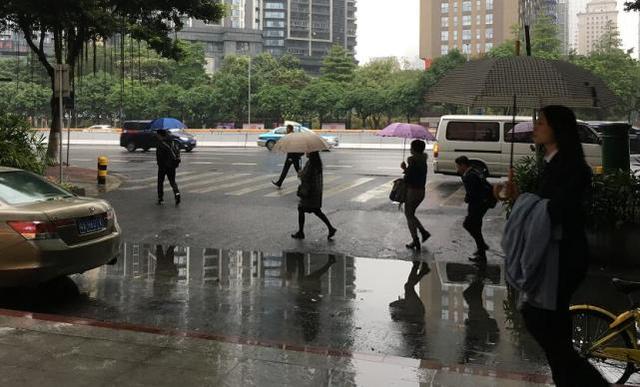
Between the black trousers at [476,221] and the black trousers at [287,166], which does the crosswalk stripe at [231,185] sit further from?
the black trousers at [476,221]

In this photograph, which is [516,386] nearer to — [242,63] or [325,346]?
[325,346]

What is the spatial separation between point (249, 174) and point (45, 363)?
661 inches

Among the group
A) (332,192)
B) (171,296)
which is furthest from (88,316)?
(332,192)

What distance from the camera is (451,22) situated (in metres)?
154

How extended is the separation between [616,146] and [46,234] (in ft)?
28.2

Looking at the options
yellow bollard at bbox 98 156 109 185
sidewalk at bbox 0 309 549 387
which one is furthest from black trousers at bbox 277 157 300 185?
sidewalk at bbox 0 309 549 387

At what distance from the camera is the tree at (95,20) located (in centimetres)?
1719

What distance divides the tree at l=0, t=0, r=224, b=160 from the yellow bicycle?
51.3ft

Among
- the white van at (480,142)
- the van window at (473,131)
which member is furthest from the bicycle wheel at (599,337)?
the van window at (473,131)

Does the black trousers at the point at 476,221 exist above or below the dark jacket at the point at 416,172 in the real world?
below

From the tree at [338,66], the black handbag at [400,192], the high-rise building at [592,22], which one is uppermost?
the high-rise building at [592,22]

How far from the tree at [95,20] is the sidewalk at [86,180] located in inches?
68.5

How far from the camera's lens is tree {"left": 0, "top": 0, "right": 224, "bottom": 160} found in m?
17.2

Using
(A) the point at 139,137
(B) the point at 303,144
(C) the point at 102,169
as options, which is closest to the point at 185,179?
(C) the point at 102,169
